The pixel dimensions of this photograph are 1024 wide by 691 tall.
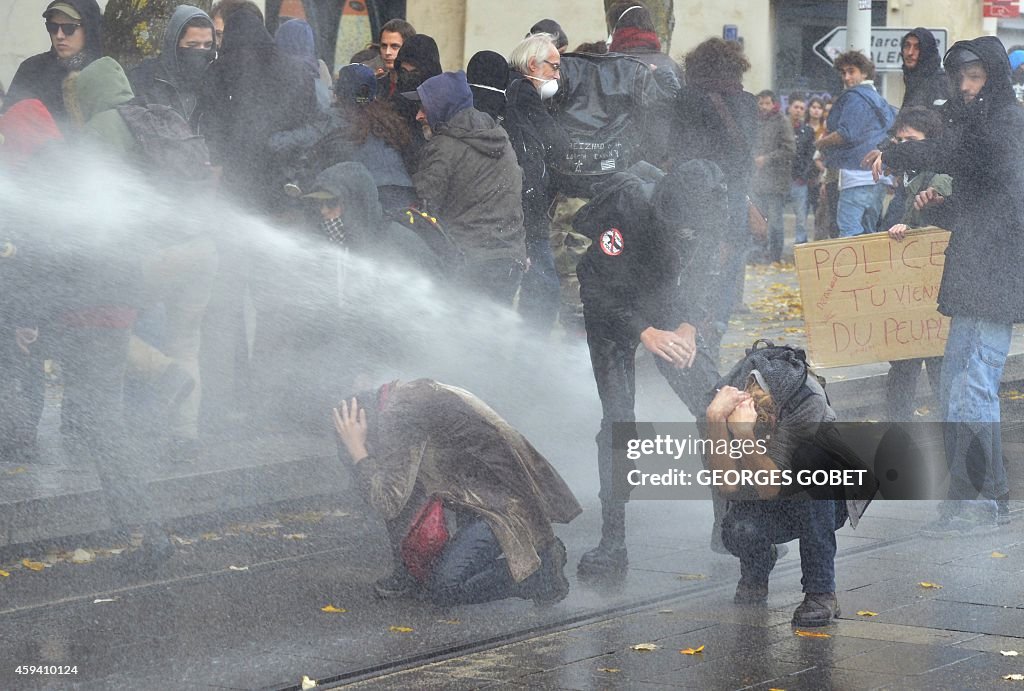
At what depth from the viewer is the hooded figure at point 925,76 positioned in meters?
10.9

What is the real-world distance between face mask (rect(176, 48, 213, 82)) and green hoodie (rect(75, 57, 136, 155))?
61.1 inches

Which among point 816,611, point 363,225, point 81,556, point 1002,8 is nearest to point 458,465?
point 816,611

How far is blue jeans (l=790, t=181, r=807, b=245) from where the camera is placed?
19533 mm

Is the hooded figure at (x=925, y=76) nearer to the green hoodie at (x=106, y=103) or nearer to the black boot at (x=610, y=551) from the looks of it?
the black boot at (x=610, y=551)

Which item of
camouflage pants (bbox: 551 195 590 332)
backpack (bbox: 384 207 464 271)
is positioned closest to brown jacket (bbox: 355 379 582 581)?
backpack (bbox: 384 207 464 271)

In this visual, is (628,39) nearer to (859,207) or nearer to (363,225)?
(363,225)

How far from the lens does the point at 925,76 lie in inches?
434

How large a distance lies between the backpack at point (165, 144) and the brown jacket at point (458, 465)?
4.91 ft

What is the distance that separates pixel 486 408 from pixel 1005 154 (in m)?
2.46

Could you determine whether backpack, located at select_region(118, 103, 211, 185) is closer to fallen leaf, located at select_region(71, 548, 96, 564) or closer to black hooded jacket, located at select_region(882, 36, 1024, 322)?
fallen leaf, located at select_region(71, 548, 96, 564)

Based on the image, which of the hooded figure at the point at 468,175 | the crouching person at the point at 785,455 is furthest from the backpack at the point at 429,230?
the crouching person at the point at 785,455

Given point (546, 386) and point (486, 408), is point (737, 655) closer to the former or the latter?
point (486, 408)

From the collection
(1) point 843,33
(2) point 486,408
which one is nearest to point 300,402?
(2) point 486,408

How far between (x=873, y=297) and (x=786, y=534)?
336 centimetres
